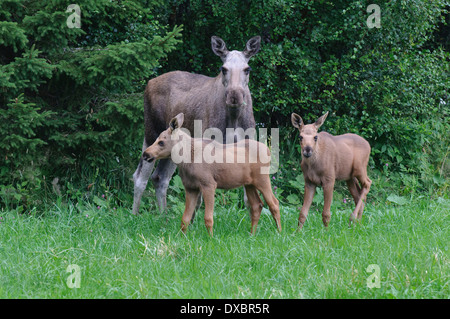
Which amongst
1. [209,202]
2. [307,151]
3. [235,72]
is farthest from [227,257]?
[235,72]

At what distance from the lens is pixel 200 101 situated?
330 inches

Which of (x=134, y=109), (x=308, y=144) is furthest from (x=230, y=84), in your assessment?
(x=134, y=109)

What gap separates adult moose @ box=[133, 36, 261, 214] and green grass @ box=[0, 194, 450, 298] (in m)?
1.28

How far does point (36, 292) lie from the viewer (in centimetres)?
498

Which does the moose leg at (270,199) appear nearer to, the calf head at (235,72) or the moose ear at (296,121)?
the moose ear at (296,121)

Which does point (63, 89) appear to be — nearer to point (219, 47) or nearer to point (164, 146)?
point (219, 47)

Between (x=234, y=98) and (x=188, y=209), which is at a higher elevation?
(x=234, y=98)

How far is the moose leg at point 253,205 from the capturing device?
22.6 ft

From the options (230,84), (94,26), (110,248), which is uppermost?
(94,26)

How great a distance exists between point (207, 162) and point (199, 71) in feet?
16.8

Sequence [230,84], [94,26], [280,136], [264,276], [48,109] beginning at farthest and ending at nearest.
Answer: [280,136], [94,26], [48,109], [230,84], [264,276]

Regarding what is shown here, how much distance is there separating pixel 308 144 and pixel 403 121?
473 centimetres

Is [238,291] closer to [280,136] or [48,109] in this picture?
[48,109]

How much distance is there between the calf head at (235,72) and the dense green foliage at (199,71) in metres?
1.04
